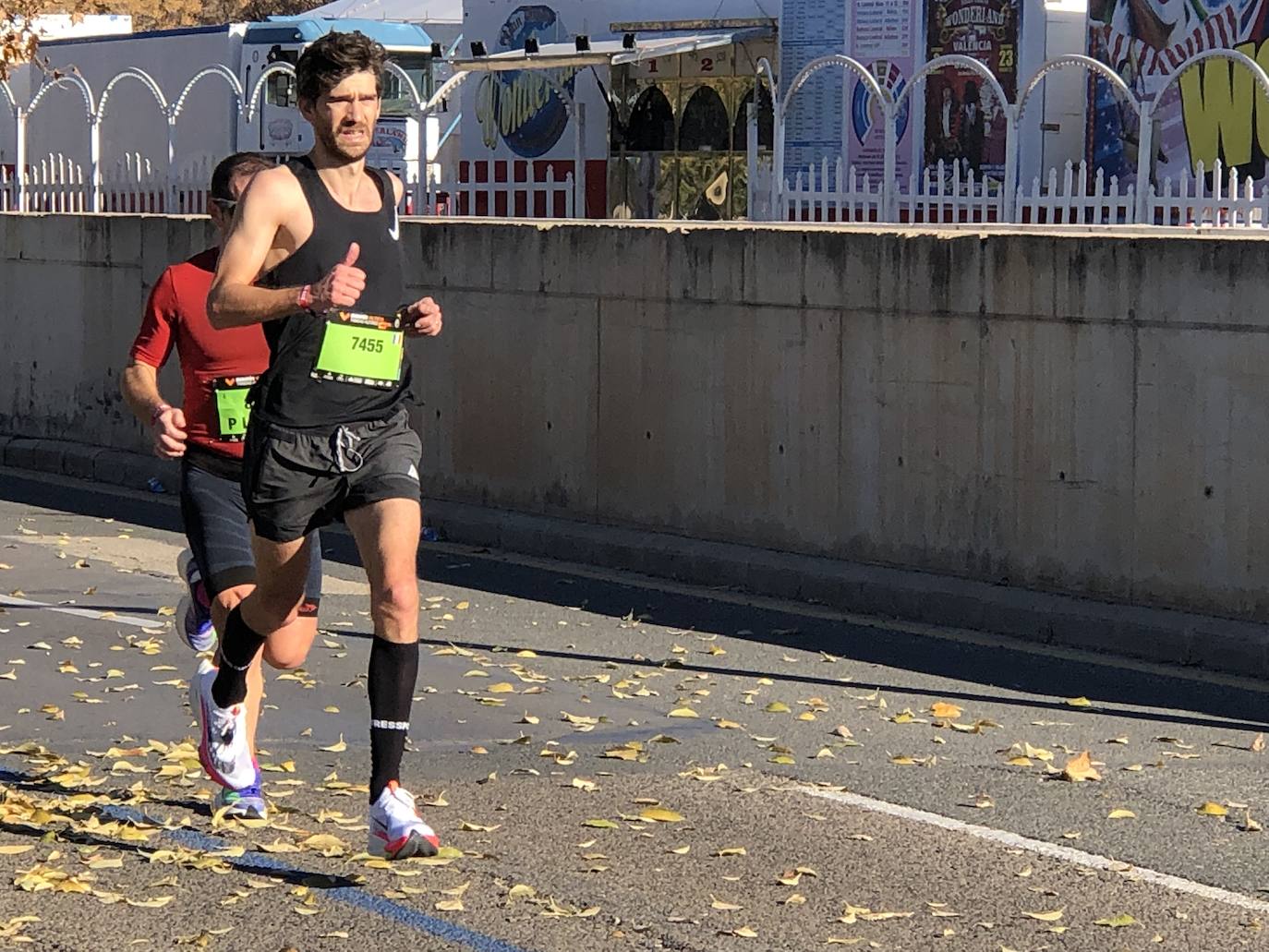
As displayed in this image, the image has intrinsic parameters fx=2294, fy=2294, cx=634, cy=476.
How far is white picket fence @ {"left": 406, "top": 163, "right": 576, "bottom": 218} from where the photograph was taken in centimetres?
1630

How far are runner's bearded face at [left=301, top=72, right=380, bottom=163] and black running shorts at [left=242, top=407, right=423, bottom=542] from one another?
2.30 ft

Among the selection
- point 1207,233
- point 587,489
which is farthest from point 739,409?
point 1207,233

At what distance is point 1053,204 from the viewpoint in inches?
546

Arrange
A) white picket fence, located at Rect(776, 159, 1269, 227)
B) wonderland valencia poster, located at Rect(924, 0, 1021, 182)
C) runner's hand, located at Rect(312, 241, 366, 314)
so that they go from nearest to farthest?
runner's hand, located at Rect(312, 241, 366, 314) < white picket fence, located at Rect(776, 159, 1269, 227) < wonderland valencia poster, located at Rect(924, 0, 1021, 182)

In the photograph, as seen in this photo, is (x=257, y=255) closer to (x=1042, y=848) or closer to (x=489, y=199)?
(x=1042, y=848)

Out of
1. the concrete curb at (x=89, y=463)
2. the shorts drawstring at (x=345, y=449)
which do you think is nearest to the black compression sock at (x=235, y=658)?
the shorts drawstring at (x=345, y=449)

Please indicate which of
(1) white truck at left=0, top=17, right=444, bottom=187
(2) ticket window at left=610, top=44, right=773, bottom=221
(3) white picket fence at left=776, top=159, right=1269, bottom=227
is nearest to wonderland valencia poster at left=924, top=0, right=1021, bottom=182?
(2) ticket window at left=610, top=44, right=773, bottom=221

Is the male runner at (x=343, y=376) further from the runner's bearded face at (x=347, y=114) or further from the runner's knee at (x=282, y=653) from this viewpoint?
the runner's knee at (x=282, y=653)

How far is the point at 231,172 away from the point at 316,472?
1.16m

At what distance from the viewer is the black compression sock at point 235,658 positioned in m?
6.29

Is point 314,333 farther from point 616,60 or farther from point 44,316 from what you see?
point 616,60

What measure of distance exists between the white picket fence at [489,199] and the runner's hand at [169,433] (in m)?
9.68

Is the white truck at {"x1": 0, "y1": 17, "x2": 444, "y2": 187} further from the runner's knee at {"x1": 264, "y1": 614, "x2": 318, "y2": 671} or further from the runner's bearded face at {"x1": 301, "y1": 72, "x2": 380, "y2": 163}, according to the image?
the runner's bearded face at {"x1": 301, "y1": 72, "x2": 380, "y2": 163}

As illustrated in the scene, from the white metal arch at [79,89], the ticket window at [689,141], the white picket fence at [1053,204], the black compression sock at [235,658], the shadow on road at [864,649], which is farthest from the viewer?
the ticket window at [689,141]
